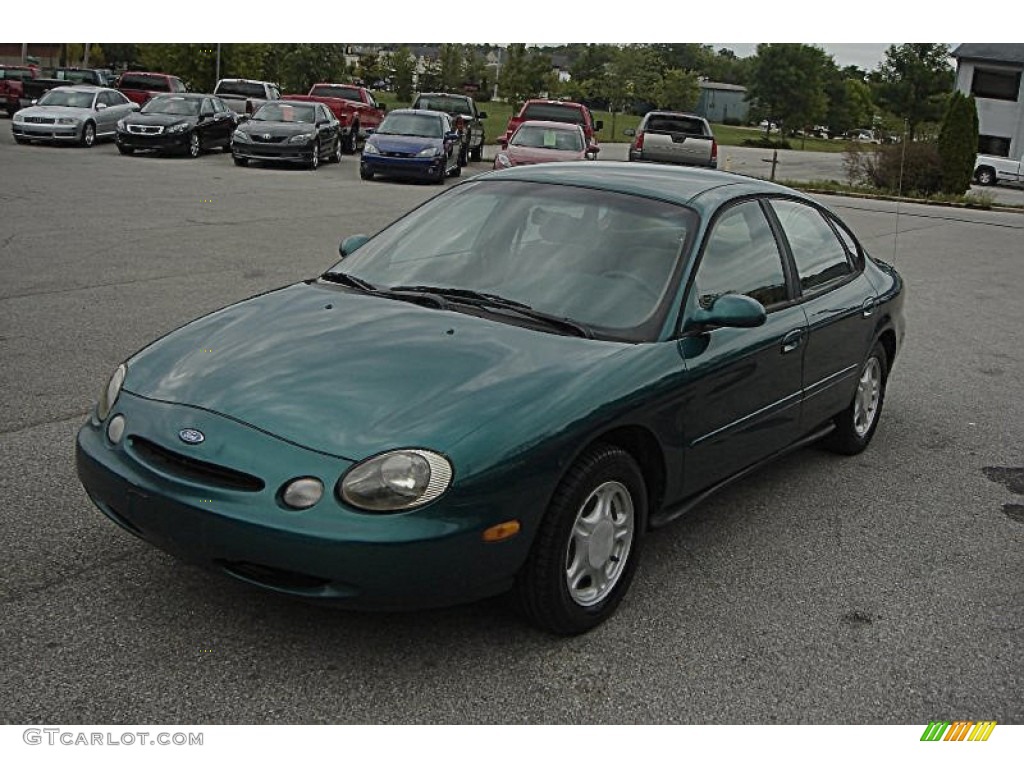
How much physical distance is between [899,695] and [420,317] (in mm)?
2078

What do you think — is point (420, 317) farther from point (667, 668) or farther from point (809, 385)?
point (809, 385)

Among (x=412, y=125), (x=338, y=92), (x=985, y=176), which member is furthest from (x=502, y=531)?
(x=985, y=176)

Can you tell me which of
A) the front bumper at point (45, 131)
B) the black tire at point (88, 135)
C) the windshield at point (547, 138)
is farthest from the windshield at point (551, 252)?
the black tire at point (88, 135)

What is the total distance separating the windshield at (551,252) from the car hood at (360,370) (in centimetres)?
26

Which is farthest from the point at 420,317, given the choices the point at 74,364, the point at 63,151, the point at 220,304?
the point at 63,151

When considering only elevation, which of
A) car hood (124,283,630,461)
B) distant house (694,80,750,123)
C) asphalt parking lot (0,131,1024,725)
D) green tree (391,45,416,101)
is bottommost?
asphalt parking lot (0,131,1024,725)

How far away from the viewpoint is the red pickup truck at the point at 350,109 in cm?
3034

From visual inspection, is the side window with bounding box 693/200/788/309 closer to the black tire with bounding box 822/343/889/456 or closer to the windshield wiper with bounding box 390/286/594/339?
the windshield wiper with bounding box 390/286/594/339

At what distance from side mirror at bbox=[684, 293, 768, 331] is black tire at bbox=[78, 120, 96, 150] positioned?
24.6m

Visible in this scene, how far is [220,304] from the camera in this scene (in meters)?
9.31

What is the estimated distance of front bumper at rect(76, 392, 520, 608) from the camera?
3295 mm

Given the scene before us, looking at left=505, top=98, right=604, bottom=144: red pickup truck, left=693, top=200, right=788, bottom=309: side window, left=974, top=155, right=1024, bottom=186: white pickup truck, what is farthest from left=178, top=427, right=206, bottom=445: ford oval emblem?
left=974, top=155, right=1024, bottom=186: white pickup truck

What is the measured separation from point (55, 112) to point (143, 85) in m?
8.27

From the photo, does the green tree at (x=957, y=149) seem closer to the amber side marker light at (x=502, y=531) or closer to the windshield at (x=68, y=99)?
the windshield at (x=68, y=99)
